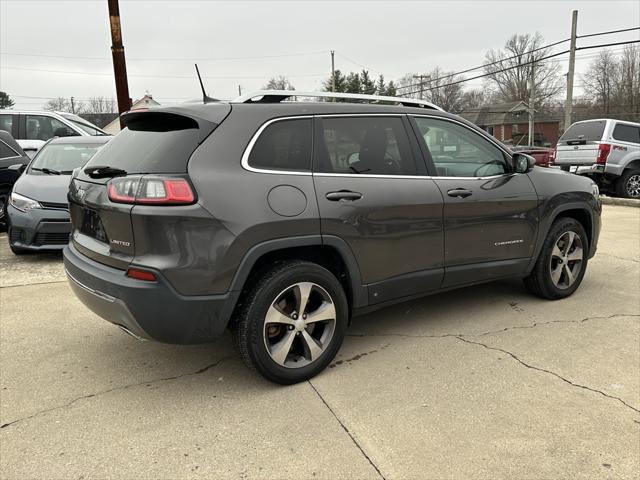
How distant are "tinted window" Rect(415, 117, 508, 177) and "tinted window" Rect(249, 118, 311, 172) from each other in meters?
1.02

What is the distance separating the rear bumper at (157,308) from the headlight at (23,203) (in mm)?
3956

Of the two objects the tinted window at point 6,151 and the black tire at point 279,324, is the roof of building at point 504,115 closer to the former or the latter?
the tinted window at point 6,151

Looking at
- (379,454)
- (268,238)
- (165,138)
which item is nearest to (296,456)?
(379,454)

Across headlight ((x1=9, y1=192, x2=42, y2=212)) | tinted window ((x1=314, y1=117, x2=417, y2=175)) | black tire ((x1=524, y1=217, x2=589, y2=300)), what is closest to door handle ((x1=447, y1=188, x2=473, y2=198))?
tinted window ((x1=314, y1=117, x2=417, y2=175))

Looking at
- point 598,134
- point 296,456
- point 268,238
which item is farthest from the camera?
point 598,134

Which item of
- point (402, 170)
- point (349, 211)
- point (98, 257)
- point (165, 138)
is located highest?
point (165, 138)

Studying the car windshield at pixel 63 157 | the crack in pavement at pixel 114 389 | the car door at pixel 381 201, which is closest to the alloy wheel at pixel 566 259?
the car door at pixel 381 201

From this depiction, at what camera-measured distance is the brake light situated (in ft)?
8.95

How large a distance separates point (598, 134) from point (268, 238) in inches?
455

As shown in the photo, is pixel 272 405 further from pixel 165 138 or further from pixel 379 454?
pixel 165 138

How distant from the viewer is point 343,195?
10.6 feet

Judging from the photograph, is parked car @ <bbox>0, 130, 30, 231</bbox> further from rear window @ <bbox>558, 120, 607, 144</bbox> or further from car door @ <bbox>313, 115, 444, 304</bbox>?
rear window @ <bbox>558, 120, 607, 144</bbox>

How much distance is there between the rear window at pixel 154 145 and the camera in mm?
2863

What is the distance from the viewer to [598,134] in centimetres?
1202
